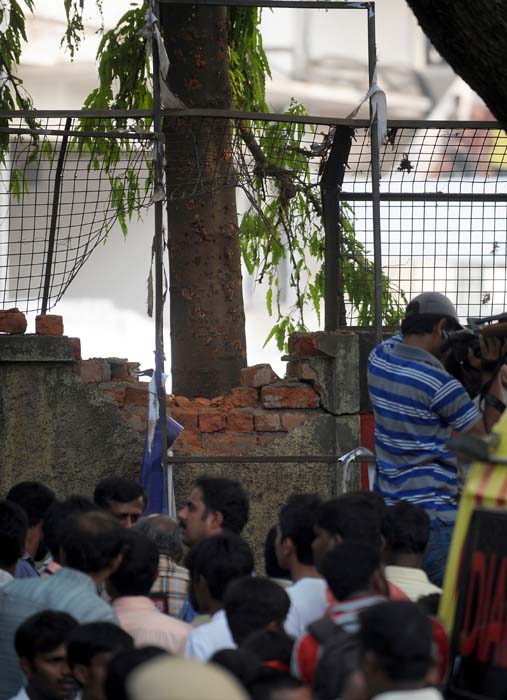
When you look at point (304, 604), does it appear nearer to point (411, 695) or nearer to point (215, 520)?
point (215, 520)

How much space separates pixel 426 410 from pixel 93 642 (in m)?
2.36

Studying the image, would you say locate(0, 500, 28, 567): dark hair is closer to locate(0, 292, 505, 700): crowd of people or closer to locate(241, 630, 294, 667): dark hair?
locate(0, 292, 505, 700): crowd of people

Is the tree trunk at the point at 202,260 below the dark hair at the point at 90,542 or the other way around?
the other way around

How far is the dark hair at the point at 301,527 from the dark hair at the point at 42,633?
1.08 meters

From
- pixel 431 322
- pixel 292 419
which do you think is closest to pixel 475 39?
pixel 431 322

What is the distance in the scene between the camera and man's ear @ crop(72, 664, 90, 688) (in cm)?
379

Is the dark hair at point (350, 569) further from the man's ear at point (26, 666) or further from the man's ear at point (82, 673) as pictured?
the man's ear at point (26, 666)

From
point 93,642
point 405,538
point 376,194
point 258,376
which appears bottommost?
point 93,642

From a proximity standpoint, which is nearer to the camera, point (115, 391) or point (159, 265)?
point (159, 265)

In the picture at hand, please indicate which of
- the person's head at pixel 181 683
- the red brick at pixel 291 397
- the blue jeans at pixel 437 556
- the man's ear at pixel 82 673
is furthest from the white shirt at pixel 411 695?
the red brick at pixel 291 397

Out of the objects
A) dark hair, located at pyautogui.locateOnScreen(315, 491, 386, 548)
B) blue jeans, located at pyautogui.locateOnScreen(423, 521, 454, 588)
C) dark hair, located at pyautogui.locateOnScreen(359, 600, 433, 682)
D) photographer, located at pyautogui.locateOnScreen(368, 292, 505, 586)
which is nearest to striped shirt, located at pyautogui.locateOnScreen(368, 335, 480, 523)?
photographer, located at pyautogui.locateOnScreen(368, 292, 505, 586)

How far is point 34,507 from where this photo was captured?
236 inches

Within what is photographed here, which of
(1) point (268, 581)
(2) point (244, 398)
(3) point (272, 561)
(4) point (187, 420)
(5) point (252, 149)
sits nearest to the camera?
(1) point (268, 581)

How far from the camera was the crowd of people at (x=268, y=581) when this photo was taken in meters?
3.06
